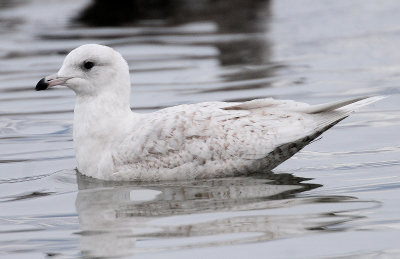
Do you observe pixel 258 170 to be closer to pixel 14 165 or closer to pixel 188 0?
pixel 14 165

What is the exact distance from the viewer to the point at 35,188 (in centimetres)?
942

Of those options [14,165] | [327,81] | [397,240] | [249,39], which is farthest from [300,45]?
[397,240]

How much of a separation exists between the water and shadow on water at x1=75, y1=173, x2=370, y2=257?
16mm

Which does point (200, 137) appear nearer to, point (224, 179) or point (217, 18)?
point (224, 179)

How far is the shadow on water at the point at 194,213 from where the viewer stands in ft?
23.9

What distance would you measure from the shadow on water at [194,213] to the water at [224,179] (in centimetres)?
2

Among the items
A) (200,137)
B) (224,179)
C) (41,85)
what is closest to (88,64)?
(41,85)

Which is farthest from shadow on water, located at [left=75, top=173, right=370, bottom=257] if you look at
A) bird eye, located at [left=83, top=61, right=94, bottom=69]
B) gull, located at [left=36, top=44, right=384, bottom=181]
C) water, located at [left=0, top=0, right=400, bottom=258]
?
bird eye, located at [left=83, top=61, right=94, bottom=69]

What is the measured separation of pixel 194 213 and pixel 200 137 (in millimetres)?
1215

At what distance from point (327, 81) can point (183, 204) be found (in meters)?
6.37

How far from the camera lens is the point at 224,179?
30.2 ft

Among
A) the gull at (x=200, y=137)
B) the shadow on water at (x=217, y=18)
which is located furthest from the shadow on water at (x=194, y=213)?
the shadow on water at (x=217, y=18)

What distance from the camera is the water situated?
7.33m

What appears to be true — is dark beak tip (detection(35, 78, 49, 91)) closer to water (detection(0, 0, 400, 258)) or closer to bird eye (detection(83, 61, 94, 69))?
bird eye (detection(83, 61, 94, 69))
